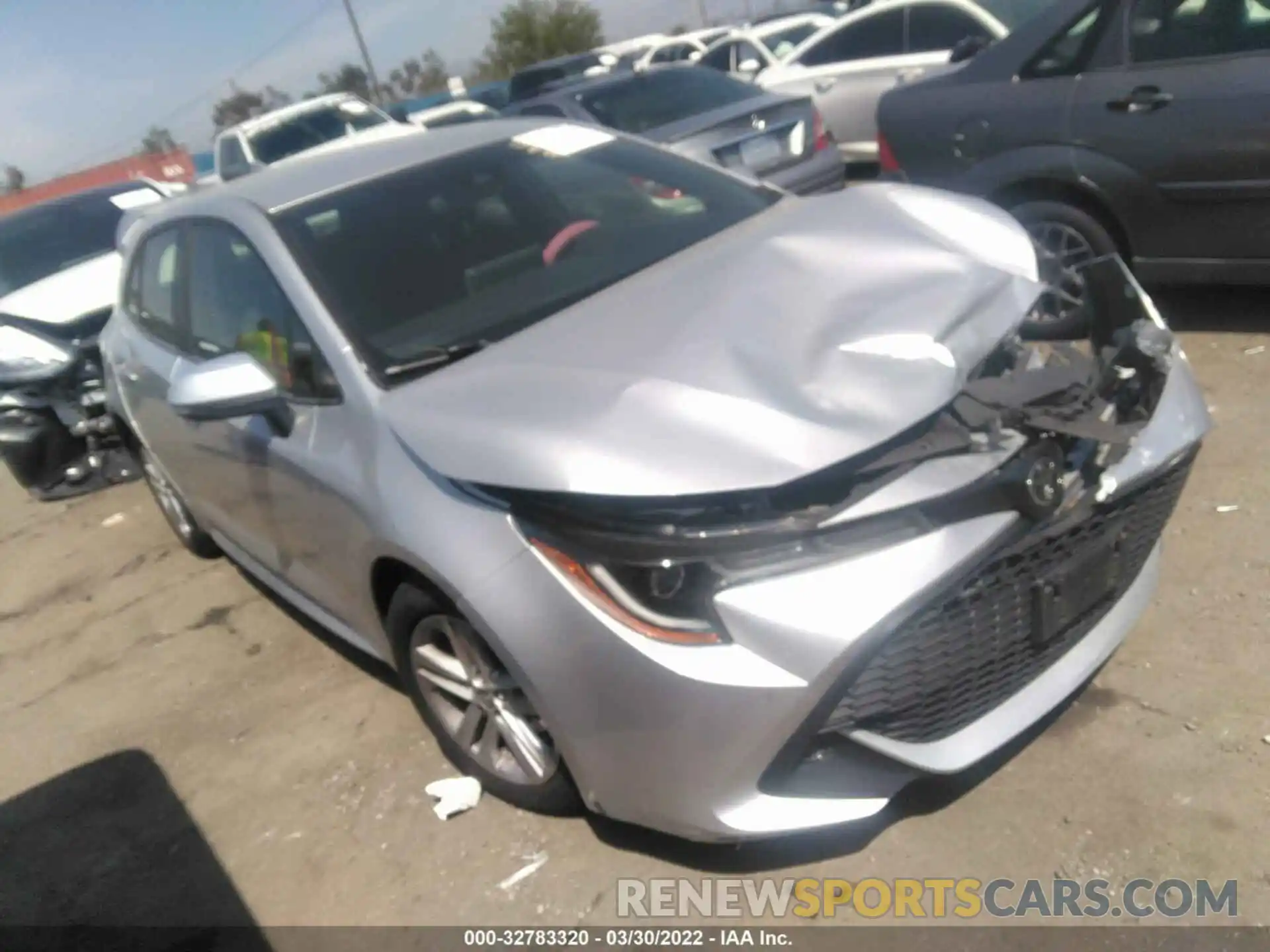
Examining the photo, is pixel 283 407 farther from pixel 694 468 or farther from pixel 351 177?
pixel 694 468

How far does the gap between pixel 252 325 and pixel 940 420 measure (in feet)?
7.08

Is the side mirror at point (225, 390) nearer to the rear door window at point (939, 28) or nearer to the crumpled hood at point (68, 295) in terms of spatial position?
the crumpled hood at point (68, 295)

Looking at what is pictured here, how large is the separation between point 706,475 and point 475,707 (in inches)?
44.4

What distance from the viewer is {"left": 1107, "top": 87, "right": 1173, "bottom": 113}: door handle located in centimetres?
458

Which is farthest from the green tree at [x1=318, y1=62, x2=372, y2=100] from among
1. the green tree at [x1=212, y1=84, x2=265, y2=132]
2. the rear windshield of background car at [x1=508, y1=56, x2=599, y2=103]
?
the rear windshield of background car at [x1=508, y1=56, x2=599, y2=103]

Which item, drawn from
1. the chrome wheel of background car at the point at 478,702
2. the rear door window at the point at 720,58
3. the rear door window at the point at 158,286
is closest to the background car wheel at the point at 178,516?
the rear door window at the point at 158,286

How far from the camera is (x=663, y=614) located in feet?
7.58

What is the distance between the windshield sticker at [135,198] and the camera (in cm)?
880

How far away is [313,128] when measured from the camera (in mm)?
13789

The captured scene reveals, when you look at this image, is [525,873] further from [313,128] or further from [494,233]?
[313,128]

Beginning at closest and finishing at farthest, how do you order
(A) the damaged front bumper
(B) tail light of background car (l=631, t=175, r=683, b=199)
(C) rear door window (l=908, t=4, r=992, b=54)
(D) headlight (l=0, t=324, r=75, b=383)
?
1. (A) the damaged front bumper
2. (B) tail light of background car (l=631, t=175, r=683, b=199)
3. (D) headlight (l=0, t=324, r=75, b=383)
4. (C) rear door window (l=908, t=4, r=992, b=54)

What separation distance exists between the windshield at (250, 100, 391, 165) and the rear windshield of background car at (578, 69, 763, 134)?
246 inches

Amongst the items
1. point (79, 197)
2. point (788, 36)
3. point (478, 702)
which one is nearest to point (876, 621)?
point (478, 702)

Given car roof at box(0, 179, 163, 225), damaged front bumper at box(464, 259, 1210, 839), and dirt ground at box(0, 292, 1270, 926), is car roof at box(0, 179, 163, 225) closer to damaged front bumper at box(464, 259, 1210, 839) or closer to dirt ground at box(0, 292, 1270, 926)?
dirt ground at box(0, 292, 1270, 926)
